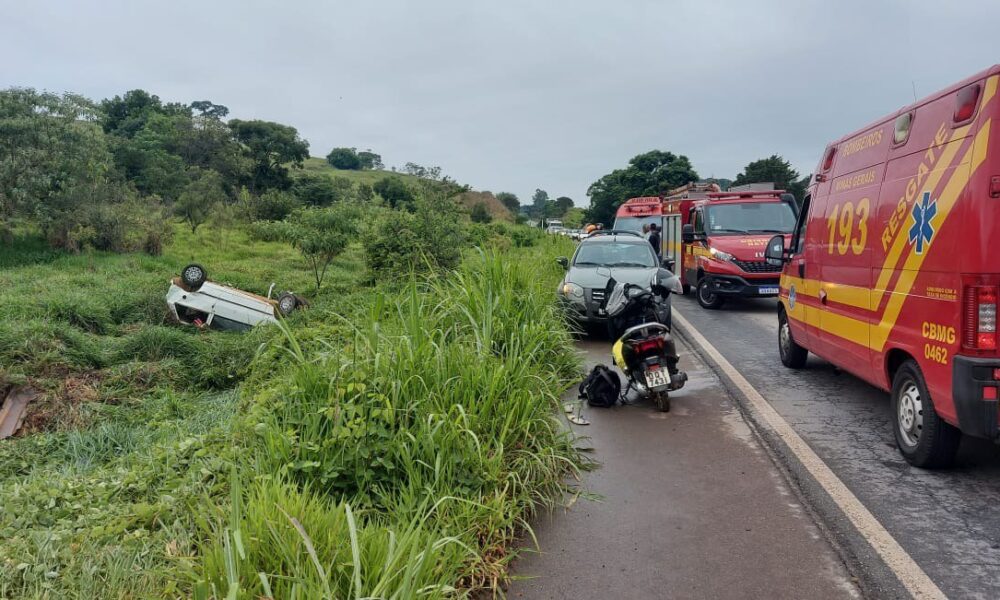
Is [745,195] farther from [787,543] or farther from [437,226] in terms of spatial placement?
[787,543]

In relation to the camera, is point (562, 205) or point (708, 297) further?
point (562, 205)

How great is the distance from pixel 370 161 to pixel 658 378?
3962 inches

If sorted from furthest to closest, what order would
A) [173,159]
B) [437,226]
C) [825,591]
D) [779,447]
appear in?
[173,159], [437,226], [779,447], [825,591]

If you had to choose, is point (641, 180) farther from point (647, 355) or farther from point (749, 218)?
point (647, 355)

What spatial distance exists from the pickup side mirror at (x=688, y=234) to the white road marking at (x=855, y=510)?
7.76 metres

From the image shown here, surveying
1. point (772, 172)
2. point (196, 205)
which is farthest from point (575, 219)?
point (196, 205)

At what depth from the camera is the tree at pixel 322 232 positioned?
1664 cm

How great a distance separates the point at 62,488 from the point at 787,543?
4.49m

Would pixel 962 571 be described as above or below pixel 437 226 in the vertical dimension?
below

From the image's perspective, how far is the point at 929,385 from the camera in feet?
14.3

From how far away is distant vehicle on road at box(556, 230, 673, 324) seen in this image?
994 cm

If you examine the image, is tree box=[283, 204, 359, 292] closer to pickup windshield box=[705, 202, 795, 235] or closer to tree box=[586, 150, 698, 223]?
pickup windshield box=[705, 202, 795, 235]

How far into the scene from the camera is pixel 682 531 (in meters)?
3.93

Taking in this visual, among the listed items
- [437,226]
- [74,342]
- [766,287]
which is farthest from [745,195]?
[74,342]
